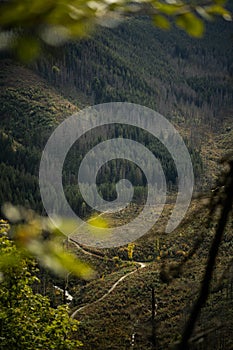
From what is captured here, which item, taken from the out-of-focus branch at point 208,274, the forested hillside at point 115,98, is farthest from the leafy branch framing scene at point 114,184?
the forested hillside at point 115,98

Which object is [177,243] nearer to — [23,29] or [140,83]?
[23,29]

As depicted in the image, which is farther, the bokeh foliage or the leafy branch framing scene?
the leafy branch framing scene

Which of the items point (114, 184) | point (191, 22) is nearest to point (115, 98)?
point (114, 184)

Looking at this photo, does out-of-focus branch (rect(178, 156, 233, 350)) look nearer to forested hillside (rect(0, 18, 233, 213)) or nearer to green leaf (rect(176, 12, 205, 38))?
green leaf (rect(176, 12, 205, 38))

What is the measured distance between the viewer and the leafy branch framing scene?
1785 mm

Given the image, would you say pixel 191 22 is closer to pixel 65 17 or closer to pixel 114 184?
pixel 65 17

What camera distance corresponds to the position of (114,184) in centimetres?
11862

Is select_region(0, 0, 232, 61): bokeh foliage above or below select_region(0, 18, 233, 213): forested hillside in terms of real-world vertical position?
above

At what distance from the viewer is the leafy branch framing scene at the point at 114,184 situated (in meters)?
1.79

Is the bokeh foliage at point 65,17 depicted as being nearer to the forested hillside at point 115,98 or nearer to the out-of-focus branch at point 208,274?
the out-of-focus branch at point 208,274

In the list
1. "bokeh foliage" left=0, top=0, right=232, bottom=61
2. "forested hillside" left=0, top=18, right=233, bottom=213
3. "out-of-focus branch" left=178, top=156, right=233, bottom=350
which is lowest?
"forested hillside" left=0, top=18, right=233, bottom=213

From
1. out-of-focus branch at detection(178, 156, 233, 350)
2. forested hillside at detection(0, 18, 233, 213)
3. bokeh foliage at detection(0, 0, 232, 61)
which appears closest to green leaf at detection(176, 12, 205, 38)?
bokeh foliage at detection(0, 0, 232, 61)

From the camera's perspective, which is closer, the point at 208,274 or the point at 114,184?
the point at 208,274

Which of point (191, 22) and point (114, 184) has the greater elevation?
point (191, 22)
